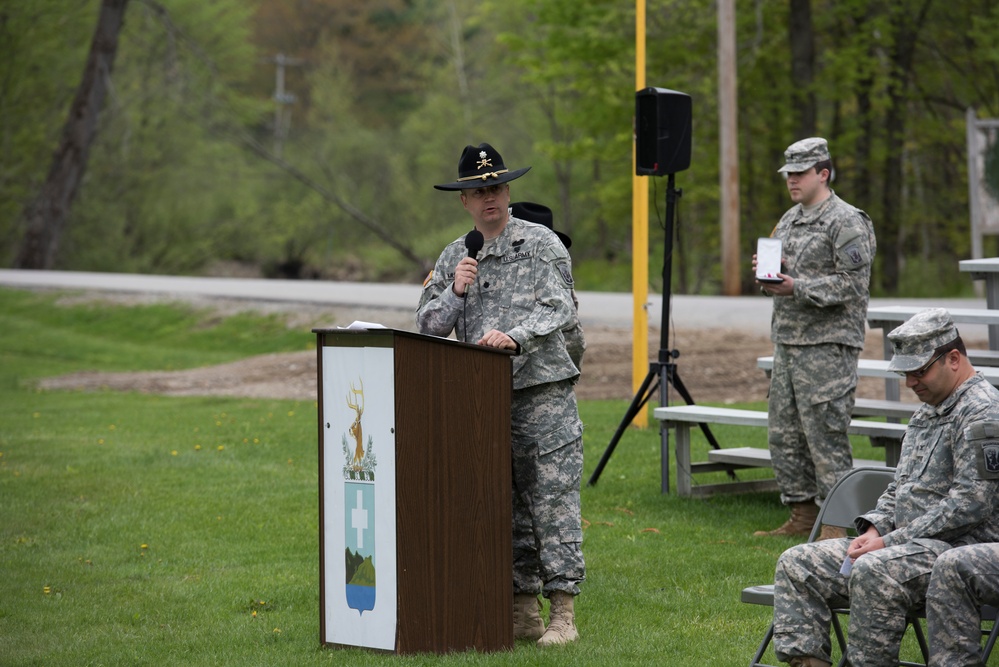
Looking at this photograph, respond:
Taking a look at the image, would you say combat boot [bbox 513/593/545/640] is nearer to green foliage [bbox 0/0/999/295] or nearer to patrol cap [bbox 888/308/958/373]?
patrol cap [bbox 888/308/958/373]

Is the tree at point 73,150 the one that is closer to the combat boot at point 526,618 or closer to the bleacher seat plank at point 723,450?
the bleacher seat plank at point 723,450

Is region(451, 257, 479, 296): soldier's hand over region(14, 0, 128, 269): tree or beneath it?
beneath

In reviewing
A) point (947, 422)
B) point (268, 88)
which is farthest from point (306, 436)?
point (268, 88)

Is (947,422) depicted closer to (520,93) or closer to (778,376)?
(778,376)

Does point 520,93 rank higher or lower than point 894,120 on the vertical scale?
higher

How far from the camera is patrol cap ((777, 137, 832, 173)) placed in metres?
7.41

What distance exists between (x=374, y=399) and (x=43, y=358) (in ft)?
60.1

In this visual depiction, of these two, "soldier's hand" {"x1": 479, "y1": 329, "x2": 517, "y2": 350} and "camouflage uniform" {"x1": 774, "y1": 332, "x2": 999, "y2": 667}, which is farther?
"soldier's hand" {"x1": 479, "y1": 329, "x2": 517, "y2": 350}

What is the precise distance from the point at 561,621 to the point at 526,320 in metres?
1.37

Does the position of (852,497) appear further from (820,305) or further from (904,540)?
(820,305)

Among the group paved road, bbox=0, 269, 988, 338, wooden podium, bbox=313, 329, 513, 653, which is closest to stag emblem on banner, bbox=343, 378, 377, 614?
wooden podium, bbox=313, 329, 513, 653

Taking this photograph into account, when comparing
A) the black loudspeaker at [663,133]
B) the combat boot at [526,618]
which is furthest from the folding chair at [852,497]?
the black loudspeaker at [663,133]

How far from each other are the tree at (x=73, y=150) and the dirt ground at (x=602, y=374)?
15.4 m

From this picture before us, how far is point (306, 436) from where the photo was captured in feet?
41.4
